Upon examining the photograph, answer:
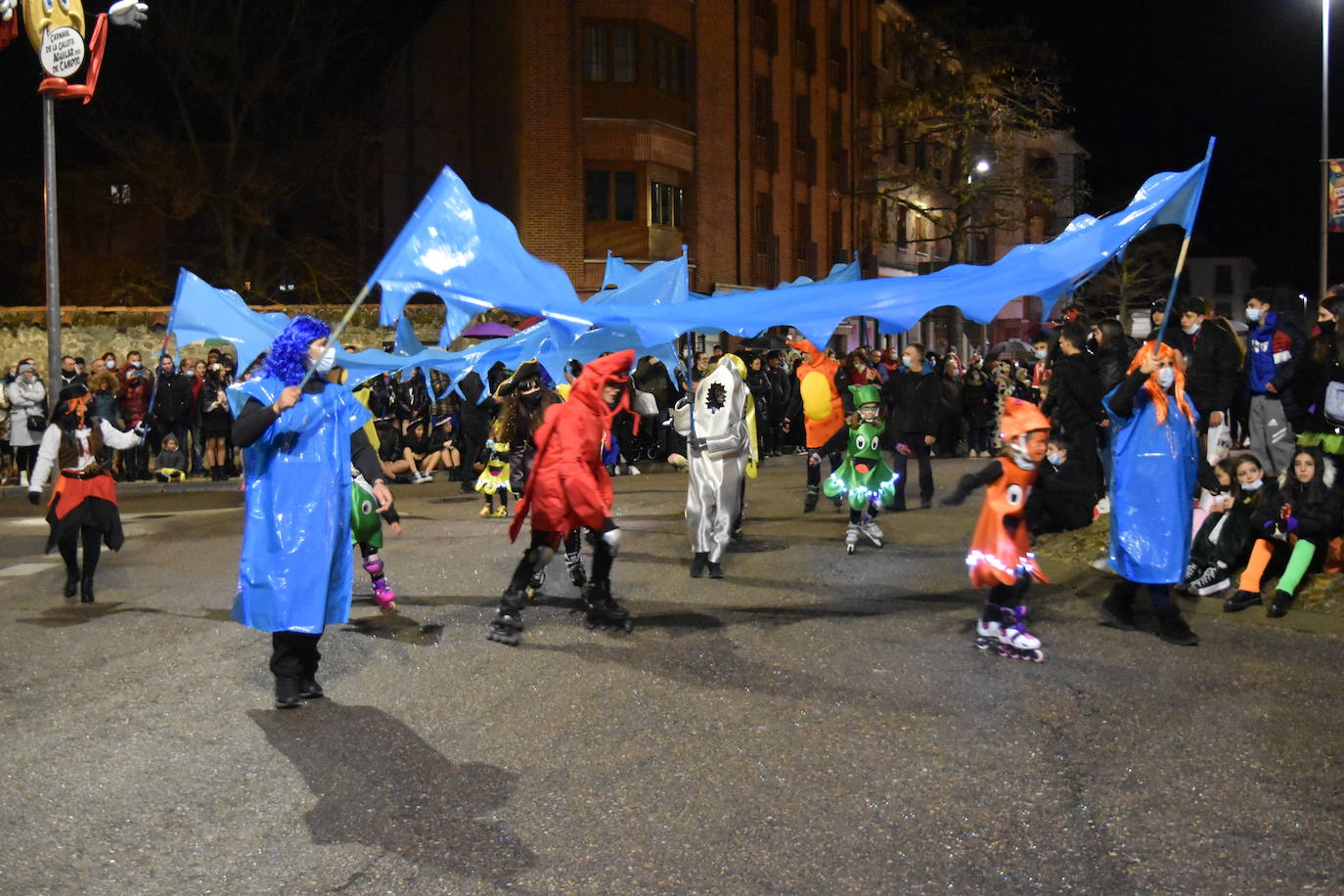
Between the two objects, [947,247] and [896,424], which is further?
[947,247]

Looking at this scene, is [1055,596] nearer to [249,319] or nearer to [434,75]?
[249,319]

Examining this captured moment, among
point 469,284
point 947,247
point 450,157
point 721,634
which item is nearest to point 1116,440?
point 721,634

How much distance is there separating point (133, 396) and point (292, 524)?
48.4 feet

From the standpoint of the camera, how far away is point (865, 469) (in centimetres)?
1202

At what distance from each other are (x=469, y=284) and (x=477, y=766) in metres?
4.00

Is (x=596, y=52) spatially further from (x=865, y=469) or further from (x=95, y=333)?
(x=865, y=469)

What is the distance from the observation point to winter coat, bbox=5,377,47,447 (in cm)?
2009

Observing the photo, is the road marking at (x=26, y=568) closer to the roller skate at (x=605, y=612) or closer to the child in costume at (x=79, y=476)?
the child in costume at (x=79, y=476)

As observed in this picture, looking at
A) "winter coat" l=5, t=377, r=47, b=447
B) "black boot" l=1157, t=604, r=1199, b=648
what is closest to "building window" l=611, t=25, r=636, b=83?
"winter coat" l=5, t=377, r=47, b=447

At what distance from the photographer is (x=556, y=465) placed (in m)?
8.53

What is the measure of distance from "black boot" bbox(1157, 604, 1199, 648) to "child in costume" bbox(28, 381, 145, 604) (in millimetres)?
7214

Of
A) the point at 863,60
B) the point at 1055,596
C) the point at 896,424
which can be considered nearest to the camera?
the point at 1055,596

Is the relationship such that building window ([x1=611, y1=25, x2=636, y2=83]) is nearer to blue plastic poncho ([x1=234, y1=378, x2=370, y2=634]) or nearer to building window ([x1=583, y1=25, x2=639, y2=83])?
building window ([x1=583, y1=25, x2=639, y2=83])

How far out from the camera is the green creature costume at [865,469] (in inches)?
473
